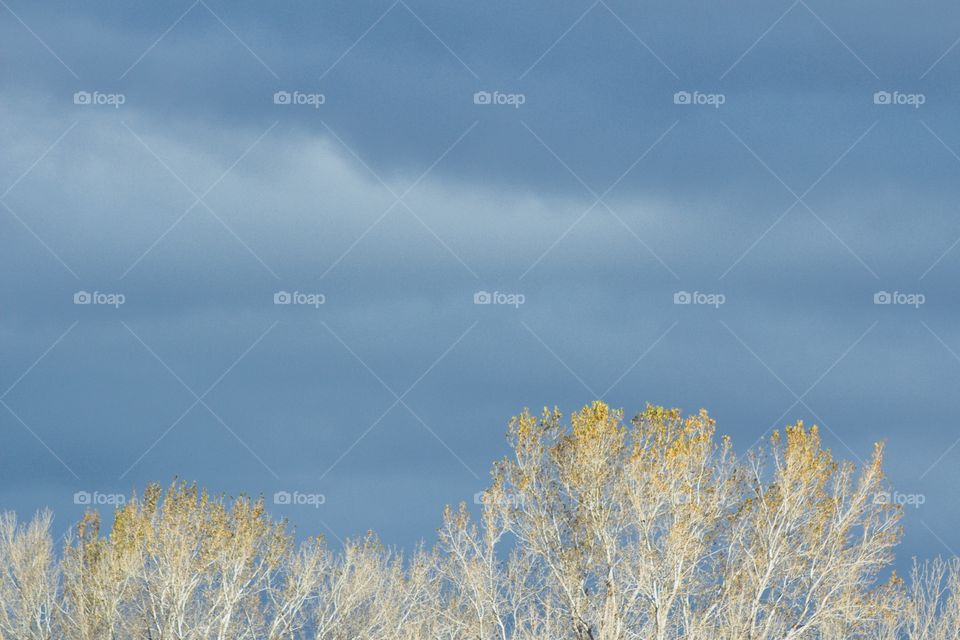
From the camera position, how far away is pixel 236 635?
2426 inches

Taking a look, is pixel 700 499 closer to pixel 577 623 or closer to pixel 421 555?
pixel 577 623

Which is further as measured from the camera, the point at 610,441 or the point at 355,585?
the point at 355,585

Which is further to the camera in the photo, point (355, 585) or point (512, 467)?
point (355, 585)

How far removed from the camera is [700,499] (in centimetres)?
4581

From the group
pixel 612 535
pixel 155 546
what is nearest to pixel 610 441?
pixel 612 535

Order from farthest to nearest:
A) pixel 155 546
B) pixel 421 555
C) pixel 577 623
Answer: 1. pixel 421 555
2. pixel 155 546
3. pixel 577 623

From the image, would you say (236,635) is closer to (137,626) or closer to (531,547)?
(137,626)

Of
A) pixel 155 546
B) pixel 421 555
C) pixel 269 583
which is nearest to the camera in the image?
pixel 155 546

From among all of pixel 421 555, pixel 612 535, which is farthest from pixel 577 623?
pixel 421 555

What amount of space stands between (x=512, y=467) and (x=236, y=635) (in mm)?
20164

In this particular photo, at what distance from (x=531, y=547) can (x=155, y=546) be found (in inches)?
788

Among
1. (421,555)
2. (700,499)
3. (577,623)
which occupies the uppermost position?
(421,555)

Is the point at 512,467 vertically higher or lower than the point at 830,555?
higher

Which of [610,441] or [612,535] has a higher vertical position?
[610,441]
